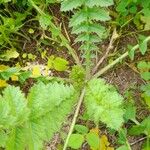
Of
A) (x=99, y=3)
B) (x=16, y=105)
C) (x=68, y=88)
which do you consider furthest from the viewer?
(x=99, y=3)

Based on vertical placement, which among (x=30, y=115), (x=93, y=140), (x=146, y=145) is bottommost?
(x=146, y=145)

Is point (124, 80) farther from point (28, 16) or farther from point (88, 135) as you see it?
point (28, 16)

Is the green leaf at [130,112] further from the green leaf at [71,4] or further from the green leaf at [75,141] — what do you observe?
the green leaf at [71,4]

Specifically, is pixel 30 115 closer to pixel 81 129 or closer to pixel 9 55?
pixel 81 129

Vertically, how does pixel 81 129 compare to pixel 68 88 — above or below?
below

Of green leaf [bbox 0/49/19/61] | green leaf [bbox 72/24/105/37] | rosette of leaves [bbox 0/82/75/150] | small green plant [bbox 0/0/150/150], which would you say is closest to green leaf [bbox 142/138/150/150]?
small green plant [bbox 0/0/150/150]

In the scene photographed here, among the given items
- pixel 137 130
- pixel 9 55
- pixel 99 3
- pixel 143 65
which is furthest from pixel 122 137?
pixel 9 55

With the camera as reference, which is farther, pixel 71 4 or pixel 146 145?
pixel 146 145

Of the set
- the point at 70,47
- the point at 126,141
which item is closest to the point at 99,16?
the point at 70,47

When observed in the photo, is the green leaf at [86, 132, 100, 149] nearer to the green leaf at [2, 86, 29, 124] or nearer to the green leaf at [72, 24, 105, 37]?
→ the green leaf at [72, 24, 105, 37]

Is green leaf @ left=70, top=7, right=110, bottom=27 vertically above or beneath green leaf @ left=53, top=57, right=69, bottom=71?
above
